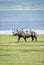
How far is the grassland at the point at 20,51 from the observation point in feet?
5.84

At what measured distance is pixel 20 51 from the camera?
1820mm

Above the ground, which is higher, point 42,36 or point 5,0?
point 5,0

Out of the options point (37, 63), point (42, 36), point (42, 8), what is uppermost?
point (42, 8)

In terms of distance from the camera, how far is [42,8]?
6.13ft

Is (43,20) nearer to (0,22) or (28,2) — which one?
(28,2)

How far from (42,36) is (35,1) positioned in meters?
0.39

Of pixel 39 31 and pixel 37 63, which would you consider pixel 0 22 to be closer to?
pixel 39 31

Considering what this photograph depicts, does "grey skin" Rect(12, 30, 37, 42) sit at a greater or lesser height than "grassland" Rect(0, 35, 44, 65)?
greater

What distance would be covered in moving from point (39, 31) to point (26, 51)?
254 millimetres

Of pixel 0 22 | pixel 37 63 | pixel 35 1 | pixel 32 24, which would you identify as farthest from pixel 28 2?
pixel 37 63

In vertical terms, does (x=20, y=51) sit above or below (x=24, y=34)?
below

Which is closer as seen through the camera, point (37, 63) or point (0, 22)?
point (37, 63)

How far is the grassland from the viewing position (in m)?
1.78

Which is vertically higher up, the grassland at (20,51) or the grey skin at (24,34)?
the grey skin at (24,34)
